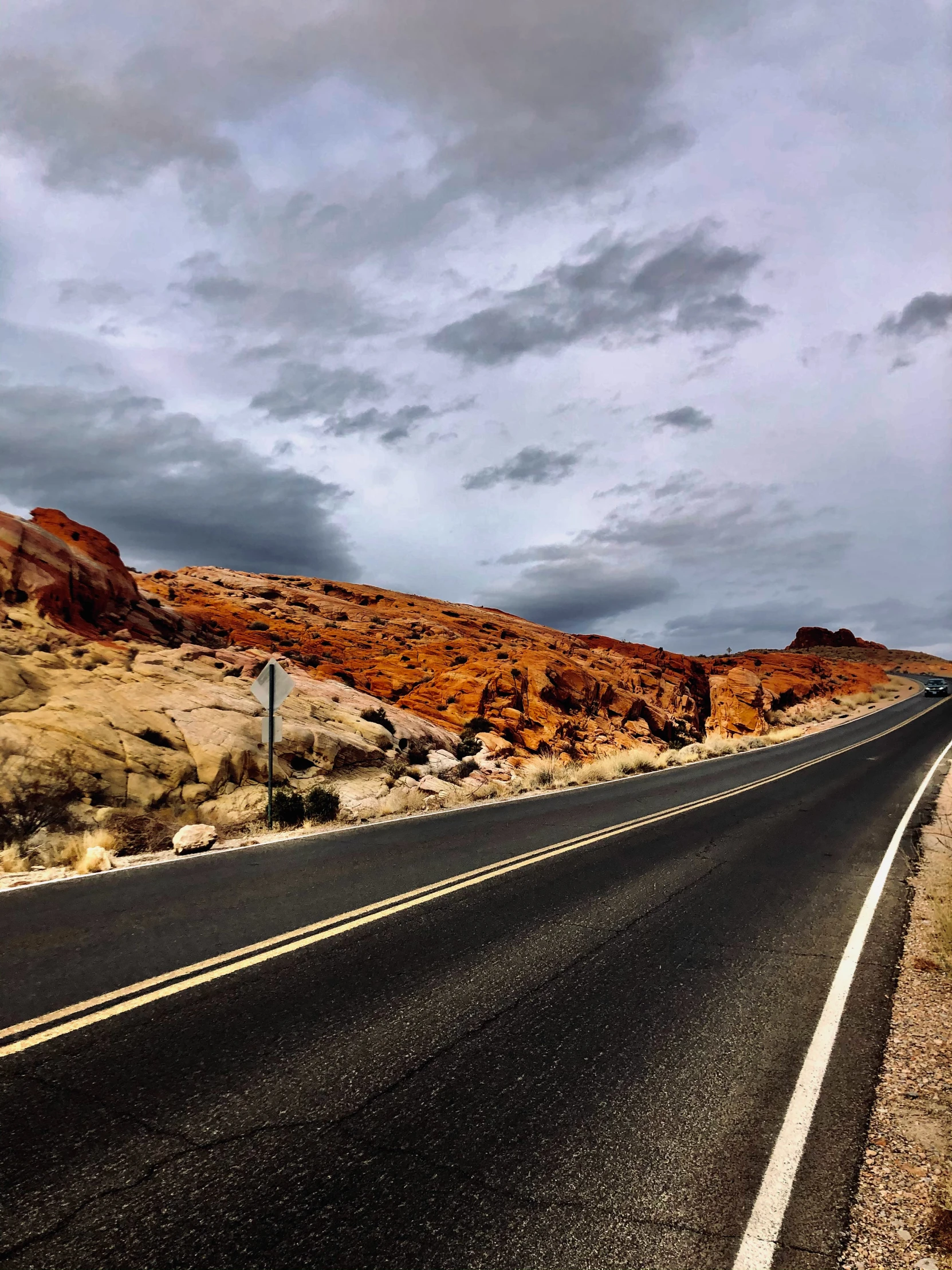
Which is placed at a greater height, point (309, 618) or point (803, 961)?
point (309, 618)

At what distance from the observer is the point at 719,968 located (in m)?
5.33

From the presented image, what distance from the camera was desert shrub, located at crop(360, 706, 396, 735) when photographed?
20641mm

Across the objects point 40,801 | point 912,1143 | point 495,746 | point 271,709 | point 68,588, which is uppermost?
point 68,588

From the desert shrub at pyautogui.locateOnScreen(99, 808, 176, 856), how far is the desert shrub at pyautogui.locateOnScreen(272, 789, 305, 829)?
5.90 feet

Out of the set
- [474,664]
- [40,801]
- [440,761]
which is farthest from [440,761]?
[474,664]

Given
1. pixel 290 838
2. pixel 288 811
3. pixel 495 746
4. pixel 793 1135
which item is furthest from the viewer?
pixel 495 746

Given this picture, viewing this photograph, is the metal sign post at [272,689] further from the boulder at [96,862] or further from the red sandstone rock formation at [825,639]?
the red sandstone rock formation at [825,639]

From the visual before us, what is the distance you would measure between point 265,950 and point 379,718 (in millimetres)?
15648

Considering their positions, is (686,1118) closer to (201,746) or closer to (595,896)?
(595,896)

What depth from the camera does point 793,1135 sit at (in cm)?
331

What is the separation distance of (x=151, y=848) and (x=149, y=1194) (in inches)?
347

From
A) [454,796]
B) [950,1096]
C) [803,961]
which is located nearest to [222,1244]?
[950,1096]

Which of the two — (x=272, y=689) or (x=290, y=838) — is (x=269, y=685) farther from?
(x=290, y=838)

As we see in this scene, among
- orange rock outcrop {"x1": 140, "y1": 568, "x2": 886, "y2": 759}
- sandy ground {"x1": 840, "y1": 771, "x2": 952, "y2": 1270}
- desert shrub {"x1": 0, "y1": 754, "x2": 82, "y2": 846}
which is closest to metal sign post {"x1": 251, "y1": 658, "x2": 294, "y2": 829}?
desert shrub {"x1": 0, "y1": 754, "x2": 82, "y2": 846}
